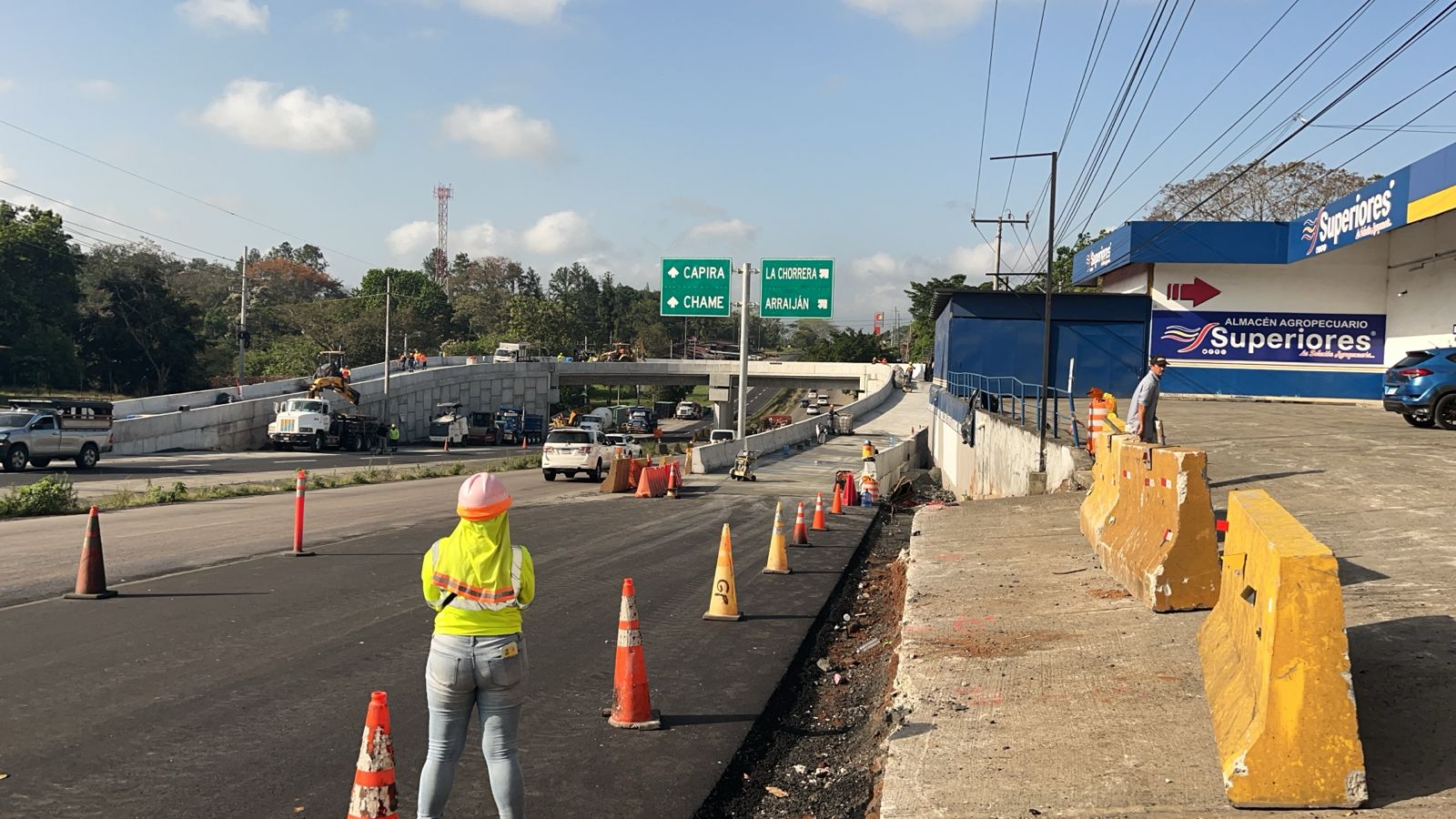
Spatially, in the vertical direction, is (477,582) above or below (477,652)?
above

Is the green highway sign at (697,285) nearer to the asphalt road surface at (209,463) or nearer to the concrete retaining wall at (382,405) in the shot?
the asphalt road surface at (209,463)

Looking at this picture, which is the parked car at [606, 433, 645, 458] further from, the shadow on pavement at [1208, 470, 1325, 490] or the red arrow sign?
the shadow on pavement at [1208, 470, 1325, 490]

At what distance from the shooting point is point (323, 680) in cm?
809

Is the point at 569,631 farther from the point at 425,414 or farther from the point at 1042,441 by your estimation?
the point at 425,414

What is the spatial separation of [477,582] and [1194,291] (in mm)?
36133

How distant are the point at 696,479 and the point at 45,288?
57264mm

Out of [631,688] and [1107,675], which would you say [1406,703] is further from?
[631,688]

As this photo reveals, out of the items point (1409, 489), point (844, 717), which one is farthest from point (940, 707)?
point (1409, 489)

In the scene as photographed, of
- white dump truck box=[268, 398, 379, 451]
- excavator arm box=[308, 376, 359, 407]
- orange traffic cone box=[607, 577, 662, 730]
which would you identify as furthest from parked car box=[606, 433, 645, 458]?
excavator arm box=[308, 376, 359, 407]

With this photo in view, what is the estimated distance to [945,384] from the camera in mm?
42812

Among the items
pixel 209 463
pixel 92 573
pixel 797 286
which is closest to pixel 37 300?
pixel 209 463

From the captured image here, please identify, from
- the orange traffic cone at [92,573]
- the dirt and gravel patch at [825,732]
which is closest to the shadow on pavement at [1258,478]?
the dirt and gravel patch at [825,732]

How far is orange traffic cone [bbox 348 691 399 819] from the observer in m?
4.41

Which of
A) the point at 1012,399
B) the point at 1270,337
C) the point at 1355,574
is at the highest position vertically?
the point at 1270,337
